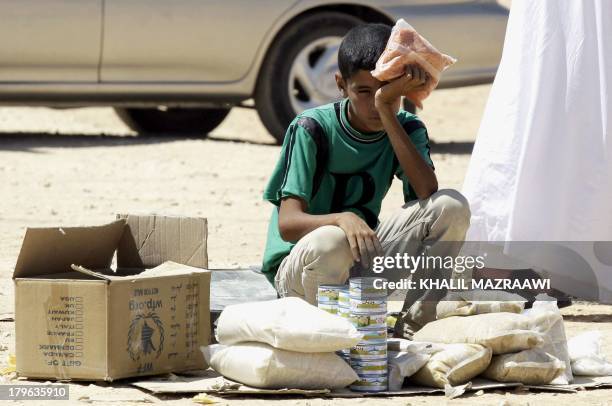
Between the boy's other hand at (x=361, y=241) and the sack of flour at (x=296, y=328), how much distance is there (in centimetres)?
25

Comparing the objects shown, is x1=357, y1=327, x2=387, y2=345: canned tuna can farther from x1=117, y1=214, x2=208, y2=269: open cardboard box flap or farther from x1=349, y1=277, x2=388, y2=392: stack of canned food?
x1=117, y1=214, x2=208, y2=269: open cardboard box flap

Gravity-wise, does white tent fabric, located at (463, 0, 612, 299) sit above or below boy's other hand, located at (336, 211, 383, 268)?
above

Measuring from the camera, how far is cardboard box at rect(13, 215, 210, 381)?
13.2 feet

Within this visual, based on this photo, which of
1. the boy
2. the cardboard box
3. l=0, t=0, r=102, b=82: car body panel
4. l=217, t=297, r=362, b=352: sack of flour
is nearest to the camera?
l=217, t=297, r=362, b=352: sack of flour

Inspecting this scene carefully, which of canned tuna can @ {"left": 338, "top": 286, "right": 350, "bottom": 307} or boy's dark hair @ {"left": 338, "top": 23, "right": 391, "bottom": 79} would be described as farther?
boy's dark hair @ {"left": 338, "top": 23, "right": 391, "bottom": 79}

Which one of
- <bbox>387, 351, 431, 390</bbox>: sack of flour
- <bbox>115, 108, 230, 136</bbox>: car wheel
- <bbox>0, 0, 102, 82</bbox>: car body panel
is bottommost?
<bbox>387, 351, 431, 390</bbox>: sack of flour

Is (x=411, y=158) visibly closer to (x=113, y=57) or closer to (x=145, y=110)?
(x=113, y=57)

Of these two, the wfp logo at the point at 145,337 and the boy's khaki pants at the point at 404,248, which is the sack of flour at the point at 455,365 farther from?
the wfp logo at the point at 145,337

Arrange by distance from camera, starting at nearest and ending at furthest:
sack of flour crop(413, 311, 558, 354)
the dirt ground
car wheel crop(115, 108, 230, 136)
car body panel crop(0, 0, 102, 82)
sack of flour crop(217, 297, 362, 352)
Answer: sack of flour crop(217, 297, 362, 352) → sack of flour crop(413, 311, 558, 354) → the dirt ground → car body panel crop(0, 0, 102, 82) → car wheel crop(115, 108, 230, 136)

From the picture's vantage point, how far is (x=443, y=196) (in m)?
4.41

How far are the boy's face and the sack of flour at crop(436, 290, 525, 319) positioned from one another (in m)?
0.64

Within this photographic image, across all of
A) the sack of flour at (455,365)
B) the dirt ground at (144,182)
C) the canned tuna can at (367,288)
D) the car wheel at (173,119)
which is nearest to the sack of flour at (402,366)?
the sack of flour at (455,365)

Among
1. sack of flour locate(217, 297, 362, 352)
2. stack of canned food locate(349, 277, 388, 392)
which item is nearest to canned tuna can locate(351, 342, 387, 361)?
stack of canned food locate(349, 277, 388, 392)

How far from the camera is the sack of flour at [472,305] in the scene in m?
4.39
